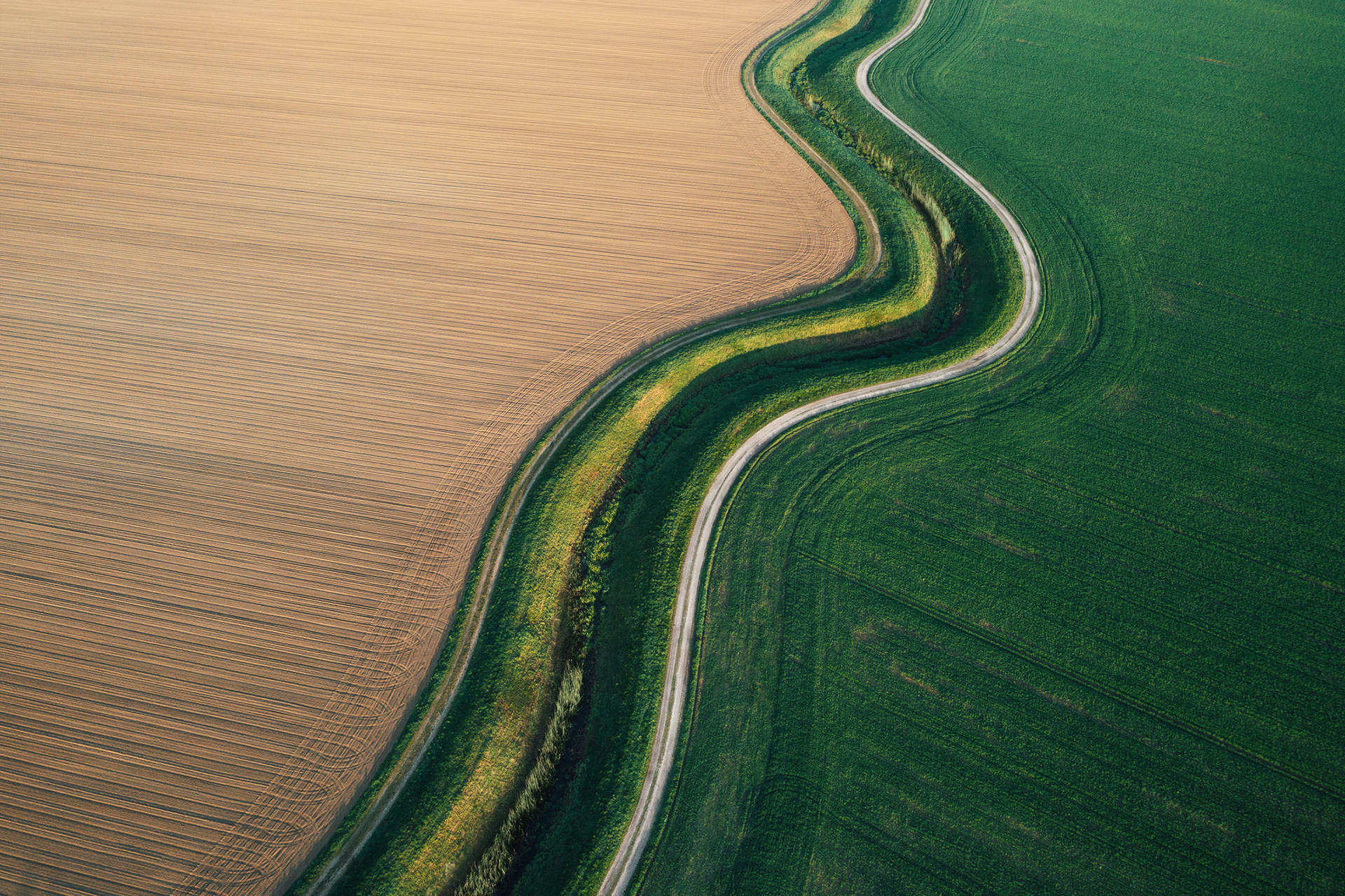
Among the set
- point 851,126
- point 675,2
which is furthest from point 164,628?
point 675,2

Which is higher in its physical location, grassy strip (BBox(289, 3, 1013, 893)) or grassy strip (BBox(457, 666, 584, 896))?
grassy strip (BBox(289, 3, 1013, 893))

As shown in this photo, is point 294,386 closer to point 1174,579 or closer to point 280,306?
point 280,306

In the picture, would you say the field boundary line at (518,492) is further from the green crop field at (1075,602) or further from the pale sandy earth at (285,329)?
the green crop field at (1075,602)

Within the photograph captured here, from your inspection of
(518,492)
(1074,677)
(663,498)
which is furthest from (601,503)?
(1074,677)

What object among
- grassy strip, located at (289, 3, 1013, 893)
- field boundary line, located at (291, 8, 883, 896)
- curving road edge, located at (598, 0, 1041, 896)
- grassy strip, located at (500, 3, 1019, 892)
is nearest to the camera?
field boundary line, located at (291, 8, 883, 896)

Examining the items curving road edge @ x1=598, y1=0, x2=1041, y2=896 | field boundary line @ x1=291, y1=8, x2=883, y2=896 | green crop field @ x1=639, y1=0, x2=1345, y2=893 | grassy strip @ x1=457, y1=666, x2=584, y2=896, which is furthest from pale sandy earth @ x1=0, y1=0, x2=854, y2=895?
green crop field @ x1=639, y1=0, x2=1345, y2=893

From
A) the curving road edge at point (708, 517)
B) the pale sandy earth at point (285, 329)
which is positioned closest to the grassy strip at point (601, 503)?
the curving road edge at point (708, 517)

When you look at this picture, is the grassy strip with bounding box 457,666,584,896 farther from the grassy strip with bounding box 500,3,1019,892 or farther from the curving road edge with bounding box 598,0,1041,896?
the curving road edge with bounding box 598,0,1041,896
